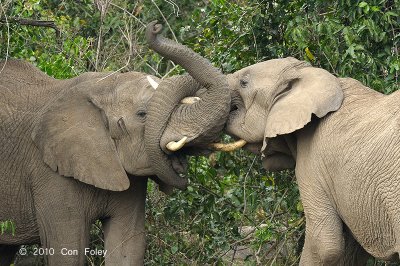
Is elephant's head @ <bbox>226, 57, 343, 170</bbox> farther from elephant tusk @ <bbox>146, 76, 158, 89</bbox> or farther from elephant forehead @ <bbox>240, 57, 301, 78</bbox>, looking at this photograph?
elephant tusk @ <bbox>146, 76, 158, 89</bbox>

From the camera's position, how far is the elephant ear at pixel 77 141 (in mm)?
10516

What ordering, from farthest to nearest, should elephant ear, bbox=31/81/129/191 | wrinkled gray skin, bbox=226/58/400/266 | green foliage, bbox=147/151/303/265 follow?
1. green foliage, bbox=147/151/303/265
2. elephant ear, bbox=31/81/129/191
3. wrinkled gray skin, bbox=226/58/400/266

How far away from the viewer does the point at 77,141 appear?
10.6 m

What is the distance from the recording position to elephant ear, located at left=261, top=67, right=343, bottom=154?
9.58 meters

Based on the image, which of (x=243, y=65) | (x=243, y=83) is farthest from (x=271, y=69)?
(x=243, y=65)

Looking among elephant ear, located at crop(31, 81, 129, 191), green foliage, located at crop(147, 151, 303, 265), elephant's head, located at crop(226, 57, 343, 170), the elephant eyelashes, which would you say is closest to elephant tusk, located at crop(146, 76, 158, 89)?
the elephant eyelashes

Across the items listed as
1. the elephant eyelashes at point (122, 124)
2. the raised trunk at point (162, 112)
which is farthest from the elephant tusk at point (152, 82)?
the elephant eyelashes at point (122, 124)

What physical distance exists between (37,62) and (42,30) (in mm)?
403

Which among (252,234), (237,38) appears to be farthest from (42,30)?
(252,234)

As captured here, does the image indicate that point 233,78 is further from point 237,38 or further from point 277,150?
point 237,38

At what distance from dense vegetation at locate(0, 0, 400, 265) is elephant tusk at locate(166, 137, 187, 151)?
906 mm

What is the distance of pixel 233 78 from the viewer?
1023cm

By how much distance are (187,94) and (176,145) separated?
0.39 metres

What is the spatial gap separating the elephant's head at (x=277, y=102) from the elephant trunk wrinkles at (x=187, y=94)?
0.16 m
